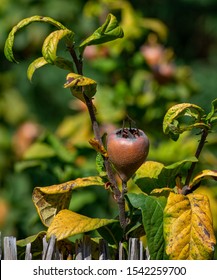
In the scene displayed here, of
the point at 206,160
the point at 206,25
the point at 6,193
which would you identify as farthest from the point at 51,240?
the point at 206,25

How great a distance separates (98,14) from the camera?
2.34 meters

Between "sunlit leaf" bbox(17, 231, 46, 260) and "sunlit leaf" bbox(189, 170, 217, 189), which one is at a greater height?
"sunlit leaf" bbox(189, 170, 217, 189)

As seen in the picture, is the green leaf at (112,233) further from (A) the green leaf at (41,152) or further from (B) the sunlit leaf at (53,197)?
(A) the green leaf at (41,152)

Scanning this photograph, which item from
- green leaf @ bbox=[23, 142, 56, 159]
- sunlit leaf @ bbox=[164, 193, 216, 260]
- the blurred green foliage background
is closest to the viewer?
sunlit leaf @ bbox=[164, 193, 216, 260]

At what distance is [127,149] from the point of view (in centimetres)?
88

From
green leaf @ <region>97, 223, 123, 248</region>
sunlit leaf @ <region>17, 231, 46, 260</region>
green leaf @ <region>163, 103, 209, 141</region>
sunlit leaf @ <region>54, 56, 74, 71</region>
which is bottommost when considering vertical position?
sunlit leaf @ <region>17, 231, 46, 260</region>

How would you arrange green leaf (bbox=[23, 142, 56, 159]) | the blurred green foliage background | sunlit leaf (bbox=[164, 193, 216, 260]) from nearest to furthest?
sunlit leaf (bbox=[164, 193, 216, 260]) < green leaf (bbox=[23, 142, 56, 159]) < the blurred green foliage background

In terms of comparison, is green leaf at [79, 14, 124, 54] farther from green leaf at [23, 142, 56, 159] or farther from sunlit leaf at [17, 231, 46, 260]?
green leaf at [23, 142, 56, 159]

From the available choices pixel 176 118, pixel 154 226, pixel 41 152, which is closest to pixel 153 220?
pixel 154 226

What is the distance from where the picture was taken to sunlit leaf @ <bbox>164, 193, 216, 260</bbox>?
33.6 inches

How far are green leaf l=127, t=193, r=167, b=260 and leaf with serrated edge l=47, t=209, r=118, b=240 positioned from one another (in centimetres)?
5

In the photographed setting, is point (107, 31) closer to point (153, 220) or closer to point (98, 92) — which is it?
point (153, 220)

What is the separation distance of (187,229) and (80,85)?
0.66ft

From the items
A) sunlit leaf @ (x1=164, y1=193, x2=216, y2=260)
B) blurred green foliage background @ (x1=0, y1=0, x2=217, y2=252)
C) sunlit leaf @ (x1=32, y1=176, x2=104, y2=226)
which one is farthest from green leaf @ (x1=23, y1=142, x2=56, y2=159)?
sunlit leaf @ (x1=164, y1=193, x2=216, y2=260)
